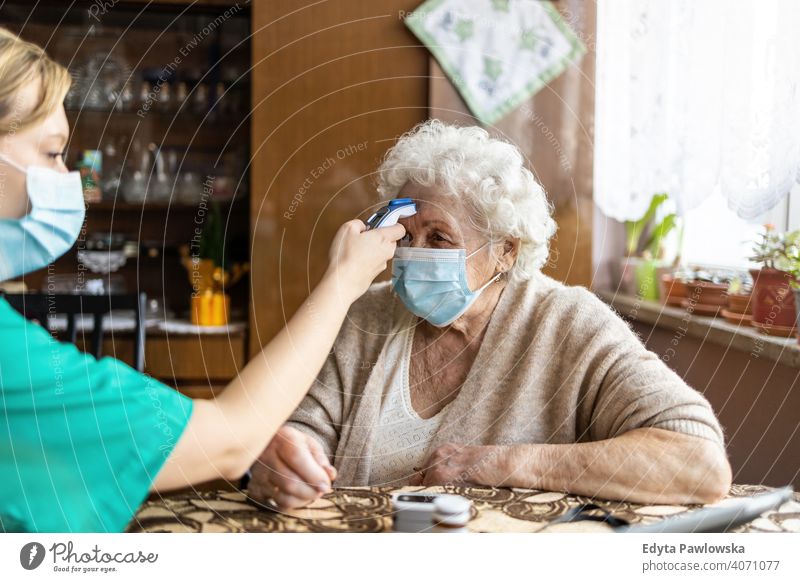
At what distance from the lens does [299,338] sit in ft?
1.98

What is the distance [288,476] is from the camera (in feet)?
2.53

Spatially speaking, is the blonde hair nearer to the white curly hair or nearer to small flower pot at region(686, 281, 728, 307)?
the white curly hair

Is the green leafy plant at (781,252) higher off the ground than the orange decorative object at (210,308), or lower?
higher

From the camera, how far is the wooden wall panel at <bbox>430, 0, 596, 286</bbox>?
4.14 ft

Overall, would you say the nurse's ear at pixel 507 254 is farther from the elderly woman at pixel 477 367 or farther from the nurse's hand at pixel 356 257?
the nurse's hand at pixel 356 257

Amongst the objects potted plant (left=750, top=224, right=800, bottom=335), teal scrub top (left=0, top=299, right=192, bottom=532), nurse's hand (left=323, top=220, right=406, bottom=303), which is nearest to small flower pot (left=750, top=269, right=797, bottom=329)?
potted plant (left=750, top=224, right=800, bottom=335)

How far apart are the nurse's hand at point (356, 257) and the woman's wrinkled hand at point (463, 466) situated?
0.89 ft

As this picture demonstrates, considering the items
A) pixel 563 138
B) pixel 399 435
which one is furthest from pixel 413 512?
pixel 563 138

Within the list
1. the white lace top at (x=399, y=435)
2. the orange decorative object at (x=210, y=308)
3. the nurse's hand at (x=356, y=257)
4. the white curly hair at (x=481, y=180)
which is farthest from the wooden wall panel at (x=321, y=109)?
the nurse's hand at (x=356, y=257)

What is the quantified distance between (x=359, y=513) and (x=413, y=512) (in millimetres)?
55

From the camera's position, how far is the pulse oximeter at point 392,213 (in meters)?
0.81

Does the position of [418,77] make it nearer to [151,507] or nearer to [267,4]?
[267,4]

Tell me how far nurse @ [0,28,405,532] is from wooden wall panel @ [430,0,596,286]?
0.67 meters
